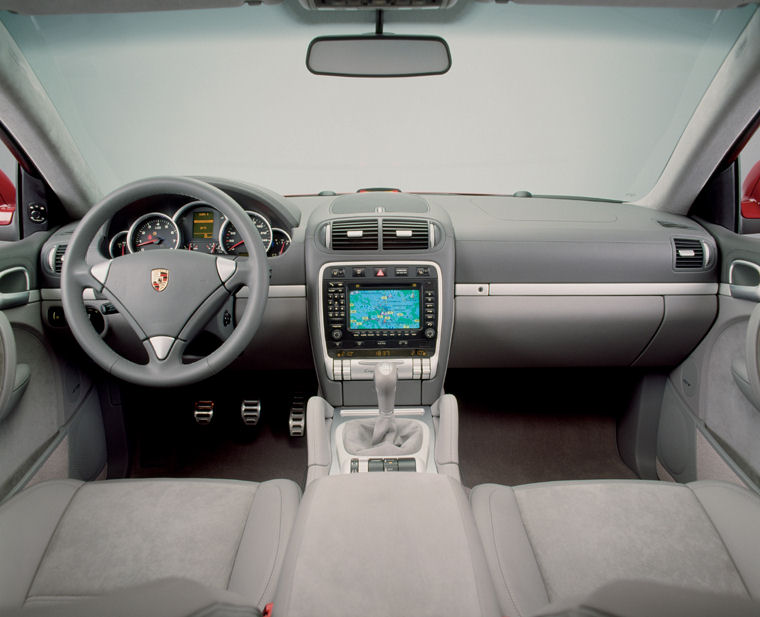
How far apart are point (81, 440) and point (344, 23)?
2.30m

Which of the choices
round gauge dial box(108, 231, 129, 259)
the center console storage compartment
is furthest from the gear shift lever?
round gauge dial box(108, 231, 129, 259)

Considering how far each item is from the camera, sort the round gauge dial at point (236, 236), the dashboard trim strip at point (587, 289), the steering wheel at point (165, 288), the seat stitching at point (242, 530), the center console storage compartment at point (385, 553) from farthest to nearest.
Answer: the dashboard trim strip at point (587, 289), the round gauge dial at point (236, 236), the steering wheel at point (165, 288), the seat stitching at point (242, 530), the center console storage compartment at point (385, 553)

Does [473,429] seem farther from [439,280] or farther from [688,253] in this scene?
[688,253]

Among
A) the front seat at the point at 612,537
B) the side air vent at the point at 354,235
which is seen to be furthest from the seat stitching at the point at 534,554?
the side air vent at the point at 354,235

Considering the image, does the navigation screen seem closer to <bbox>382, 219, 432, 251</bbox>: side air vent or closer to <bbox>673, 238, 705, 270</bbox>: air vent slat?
<bbox>382, 219, 432, 251</bbox>: side air vent

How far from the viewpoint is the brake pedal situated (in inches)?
93.3

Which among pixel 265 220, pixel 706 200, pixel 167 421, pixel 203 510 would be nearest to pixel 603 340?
pixel 706 200

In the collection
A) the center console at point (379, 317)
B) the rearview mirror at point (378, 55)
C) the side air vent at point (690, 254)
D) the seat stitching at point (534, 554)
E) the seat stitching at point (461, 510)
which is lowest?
the seat stitching at point (534, 554)

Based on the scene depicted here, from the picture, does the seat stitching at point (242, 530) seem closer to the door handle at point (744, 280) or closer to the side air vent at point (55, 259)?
the side air vent at point (55, 259)

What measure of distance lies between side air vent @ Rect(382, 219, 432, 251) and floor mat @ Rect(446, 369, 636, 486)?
1.09 metres

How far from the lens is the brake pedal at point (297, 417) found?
2369 mm

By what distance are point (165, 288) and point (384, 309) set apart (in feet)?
2.58

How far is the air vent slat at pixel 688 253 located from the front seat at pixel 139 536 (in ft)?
6.06

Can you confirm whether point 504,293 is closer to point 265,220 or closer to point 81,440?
point 265,220
